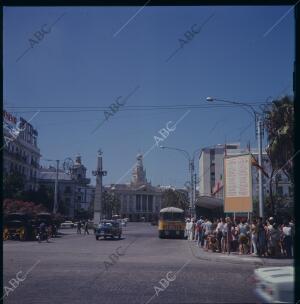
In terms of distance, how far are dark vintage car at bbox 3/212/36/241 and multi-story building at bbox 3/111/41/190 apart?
2406cm

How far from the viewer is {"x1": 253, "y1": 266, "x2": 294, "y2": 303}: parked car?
20.8ft

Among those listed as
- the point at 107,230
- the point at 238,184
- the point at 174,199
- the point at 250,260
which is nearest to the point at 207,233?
the point at 238,184

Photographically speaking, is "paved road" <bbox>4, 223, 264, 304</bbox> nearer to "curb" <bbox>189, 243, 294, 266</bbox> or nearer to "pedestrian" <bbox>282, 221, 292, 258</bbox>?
"curb" <bbox>189, 243, 294, 266</bbox>

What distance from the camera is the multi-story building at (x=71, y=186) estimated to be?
96.6 m

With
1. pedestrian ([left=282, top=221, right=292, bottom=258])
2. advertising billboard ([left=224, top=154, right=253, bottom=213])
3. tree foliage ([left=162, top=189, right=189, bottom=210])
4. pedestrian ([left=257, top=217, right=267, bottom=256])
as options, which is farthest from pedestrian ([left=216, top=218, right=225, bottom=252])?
tree foliage ([left=162, top=189, right=189, bottom=210])

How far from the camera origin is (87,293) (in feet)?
34.6

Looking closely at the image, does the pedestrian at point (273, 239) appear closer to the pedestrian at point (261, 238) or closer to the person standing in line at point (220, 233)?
the pedestrian at point (261, 238)

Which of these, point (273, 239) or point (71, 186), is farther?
point (71, 186)

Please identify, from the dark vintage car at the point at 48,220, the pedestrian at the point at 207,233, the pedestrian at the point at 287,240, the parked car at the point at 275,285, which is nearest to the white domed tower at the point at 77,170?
the dark vintage car at the point at 48,220

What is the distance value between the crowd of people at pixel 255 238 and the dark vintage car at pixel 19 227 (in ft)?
55.0

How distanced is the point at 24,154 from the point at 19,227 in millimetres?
41304

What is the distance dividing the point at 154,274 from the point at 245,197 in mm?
9744

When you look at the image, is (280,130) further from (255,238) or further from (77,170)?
(77,170)

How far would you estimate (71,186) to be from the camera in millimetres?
103938
